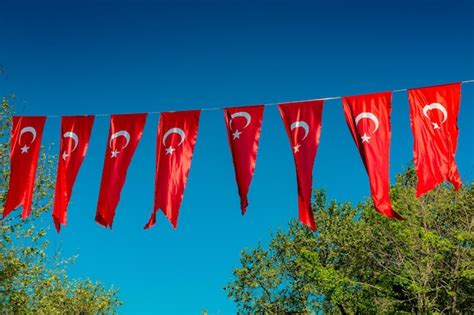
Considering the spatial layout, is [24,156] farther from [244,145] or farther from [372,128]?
[372,128]

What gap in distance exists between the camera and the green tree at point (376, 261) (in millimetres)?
27844

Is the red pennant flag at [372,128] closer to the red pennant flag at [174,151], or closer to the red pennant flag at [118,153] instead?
the red pennant flag at [174,151]

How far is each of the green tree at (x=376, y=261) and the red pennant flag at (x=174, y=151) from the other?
56.8ft

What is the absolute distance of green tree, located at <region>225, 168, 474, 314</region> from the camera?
27844 millimetres

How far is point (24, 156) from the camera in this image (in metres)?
14.8

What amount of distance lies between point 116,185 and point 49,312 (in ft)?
58.3

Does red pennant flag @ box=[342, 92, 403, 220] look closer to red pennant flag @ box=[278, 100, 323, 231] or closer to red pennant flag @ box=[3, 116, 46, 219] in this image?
red pennant flag @ box=[278, 100, 323, 231]

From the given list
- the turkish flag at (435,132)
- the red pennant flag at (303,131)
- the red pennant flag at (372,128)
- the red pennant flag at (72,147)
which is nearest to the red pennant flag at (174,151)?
the red pennant flag at (72,147)

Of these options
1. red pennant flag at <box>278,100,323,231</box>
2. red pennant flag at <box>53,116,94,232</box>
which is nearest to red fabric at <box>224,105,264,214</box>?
red pennant flag at <box>278,100,323,231</box>

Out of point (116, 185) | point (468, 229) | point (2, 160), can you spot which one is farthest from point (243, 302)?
point (116, 185)

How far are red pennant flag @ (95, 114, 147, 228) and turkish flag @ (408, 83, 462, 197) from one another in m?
6.79

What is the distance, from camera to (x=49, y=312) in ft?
93.0

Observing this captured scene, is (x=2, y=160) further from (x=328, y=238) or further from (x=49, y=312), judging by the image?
(x=328, y=238)

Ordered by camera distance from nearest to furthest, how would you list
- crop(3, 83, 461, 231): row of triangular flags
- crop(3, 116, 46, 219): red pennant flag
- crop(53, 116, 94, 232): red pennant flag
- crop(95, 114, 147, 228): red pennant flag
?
crop(3, 83, 461, 231): row of triangular flags
crop(95, 114, 147, 228): red pennant flag
crop(53, 116, 94, 232): red pennant flag
crop(3, 116, 46, 219): red pennant flag
